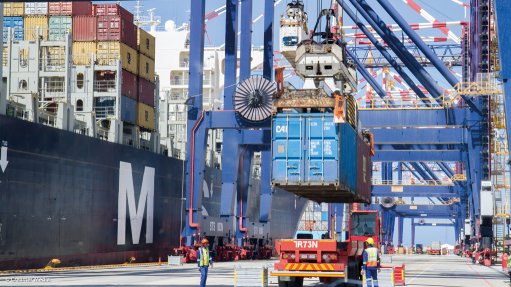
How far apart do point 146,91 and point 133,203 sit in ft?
23.3

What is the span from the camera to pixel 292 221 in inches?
3442

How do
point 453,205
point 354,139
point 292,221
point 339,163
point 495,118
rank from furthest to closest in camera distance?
point 453,205
point 292,221
point 495,118
point 354,139
point 339,163

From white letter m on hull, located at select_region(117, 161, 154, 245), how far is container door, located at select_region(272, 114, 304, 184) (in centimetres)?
2140

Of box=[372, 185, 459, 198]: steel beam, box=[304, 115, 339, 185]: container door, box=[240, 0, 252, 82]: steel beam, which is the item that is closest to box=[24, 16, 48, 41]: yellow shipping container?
box=[240, 0, 252, 82]: steel beam

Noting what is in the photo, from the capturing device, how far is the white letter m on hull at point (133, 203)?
47125mm

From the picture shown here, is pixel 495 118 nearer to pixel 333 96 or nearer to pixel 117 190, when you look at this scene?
pixel 117 190

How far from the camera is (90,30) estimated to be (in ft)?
155

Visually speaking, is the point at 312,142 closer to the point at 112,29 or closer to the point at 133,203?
the point at 112,29

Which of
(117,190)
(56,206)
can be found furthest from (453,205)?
(56,206)

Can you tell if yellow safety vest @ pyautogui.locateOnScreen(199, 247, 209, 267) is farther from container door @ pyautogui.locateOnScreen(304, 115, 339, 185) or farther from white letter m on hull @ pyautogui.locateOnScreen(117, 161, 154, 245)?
white letter m on hull @ pyautogui.locateOnScreen(117, 161, 154, 245)

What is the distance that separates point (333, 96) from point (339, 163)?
214 centimetres

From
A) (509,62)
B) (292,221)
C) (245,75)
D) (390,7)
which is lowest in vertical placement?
(292,221)

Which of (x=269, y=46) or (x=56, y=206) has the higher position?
(x=269, y=46)

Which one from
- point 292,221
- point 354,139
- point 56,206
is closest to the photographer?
point 354,139
